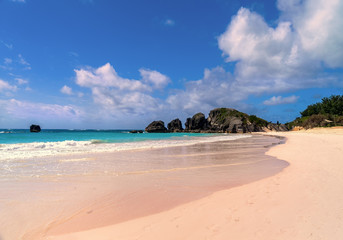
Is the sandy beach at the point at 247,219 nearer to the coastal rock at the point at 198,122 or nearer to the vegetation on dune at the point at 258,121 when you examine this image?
the vegetation on dune at the point at 258,121

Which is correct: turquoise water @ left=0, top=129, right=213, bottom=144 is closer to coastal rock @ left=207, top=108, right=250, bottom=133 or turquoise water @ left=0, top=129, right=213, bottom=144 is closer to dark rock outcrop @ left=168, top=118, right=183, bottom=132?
coastal rock @ left=207, top=108, right=250, bottom=133

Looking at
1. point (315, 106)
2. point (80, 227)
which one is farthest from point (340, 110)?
point (80, 227)

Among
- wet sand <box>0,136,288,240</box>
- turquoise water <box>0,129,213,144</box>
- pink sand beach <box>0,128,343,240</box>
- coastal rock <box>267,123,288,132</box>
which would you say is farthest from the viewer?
coastal rock <box>267,123,288,132</box>

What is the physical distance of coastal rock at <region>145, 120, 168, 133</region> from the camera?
454ft

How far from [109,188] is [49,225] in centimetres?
269

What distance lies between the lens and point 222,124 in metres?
124

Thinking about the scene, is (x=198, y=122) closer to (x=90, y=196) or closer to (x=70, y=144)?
(x=70, y=144)

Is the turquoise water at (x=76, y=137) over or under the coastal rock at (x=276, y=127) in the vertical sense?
under

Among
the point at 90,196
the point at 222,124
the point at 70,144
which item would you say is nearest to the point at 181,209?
the point at 90,196

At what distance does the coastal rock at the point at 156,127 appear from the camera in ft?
454

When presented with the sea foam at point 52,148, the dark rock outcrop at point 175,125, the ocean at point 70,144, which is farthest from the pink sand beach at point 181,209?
the dark rock outcrop at point 175,125

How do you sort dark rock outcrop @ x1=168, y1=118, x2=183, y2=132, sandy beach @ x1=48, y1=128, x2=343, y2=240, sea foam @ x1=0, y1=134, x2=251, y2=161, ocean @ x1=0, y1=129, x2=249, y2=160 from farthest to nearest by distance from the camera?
dark rock outcrop @ x1=168, y1=118, x2=183, y2=132 → ocean @ x1=0, y1=129, x2=249, y2=160 → sea foam @ x1=0, y1=134, x2=251, y2=161 → sandy beach @ x1=48, y1=128, x2=343, y2=240

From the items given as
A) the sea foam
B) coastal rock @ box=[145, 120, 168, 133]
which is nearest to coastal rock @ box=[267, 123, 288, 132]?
coastal rock @ box=[145, 120, 168, 133]

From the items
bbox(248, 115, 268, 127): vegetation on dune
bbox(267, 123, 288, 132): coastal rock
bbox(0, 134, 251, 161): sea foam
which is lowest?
bbox(0, 134, 251, 161): sea foam
